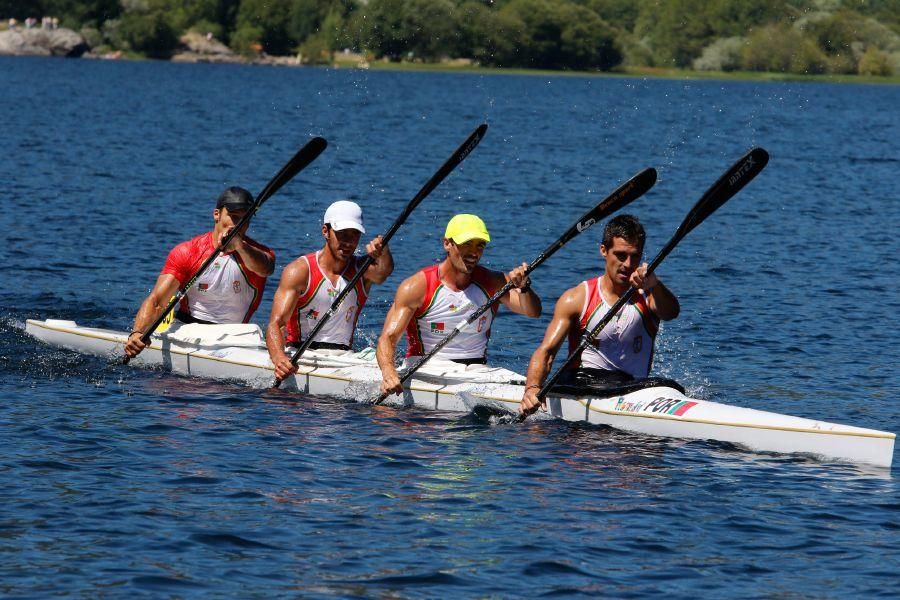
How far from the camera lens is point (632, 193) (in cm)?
1359

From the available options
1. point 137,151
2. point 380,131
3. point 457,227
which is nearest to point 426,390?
point 457,227

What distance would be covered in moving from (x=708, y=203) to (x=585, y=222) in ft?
3.84

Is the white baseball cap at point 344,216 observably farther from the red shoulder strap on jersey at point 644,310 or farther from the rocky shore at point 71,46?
the rocky shore at point 71,46

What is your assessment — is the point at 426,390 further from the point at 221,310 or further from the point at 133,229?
the point at 133,229

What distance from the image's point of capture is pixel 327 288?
14547 millimetres

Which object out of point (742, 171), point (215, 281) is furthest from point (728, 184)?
point (215, 281)

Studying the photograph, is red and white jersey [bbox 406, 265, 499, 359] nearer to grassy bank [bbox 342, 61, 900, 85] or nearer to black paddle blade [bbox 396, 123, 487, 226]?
black paddle blade [bbox 396, 123, 487, 226]

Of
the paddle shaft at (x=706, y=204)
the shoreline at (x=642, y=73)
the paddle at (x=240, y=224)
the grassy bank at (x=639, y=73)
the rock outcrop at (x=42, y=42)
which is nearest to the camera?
the paddle shaft at (x=706, y=204)

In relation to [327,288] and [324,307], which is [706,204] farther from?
[324,307]

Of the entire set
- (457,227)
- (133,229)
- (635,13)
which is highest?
(635,13)

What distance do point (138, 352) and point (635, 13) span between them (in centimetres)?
13122

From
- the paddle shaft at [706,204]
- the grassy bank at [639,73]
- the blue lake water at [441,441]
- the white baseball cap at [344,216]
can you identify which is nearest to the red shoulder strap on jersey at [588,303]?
the paddle shaft at [706,204]

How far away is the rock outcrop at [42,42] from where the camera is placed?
13362 centimetres

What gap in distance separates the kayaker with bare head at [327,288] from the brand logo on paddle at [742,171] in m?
3.41
